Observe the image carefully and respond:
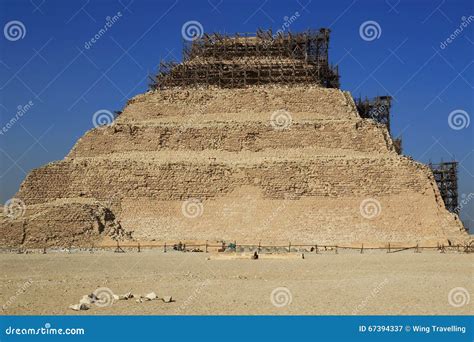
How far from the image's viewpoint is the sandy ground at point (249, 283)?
43.3 ft

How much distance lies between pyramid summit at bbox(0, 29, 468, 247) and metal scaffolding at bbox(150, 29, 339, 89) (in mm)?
468

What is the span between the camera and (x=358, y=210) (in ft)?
103

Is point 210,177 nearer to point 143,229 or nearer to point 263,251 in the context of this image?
point 143,229

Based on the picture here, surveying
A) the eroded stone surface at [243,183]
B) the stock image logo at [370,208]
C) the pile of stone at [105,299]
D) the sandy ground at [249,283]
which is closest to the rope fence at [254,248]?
the eroded stone surface at [243,183]

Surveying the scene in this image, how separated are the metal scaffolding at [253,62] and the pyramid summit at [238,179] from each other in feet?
1.54

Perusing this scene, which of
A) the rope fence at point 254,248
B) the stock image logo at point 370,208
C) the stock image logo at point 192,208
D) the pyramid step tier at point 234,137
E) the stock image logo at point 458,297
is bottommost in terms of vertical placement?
the stock image logo at point 458,297

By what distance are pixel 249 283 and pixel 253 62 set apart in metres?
26.5

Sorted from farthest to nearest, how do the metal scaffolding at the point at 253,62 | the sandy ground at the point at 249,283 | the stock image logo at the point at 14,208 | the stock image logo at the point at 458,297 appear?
the metal scaffolding at the point at 253,62 → the stock image logo at the point at 14,208 → the stock image logo at the point at 458,297 → the sandy ground at the point at 249,283

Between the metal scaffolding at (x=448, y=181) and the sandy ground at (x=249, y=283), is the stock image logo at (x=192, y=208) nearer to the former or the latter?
the sandy ground at (x=249, y=283)

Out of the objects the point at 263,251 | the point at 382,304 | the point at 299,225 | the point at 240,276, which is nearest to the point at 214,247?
the point at 263,251

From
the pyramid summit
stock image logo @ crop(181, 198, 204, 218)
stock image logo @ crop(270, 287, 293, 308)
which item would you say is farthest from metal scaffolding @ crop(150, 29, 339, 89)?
stock image logo @ crop(270, 287, 293, 308)

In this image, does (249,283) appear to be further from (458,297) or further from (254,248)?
(254,248)

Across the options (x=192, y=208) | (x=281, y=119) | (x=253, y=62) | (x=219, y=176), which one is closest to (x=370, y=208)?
(x=219, y=176)

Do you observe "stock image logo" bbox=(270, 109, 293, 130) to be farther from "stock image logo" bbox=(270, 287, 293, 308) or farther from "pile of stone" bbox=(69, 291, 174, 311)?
"pile of stone" bbox=(69, 291, 174, 311)
